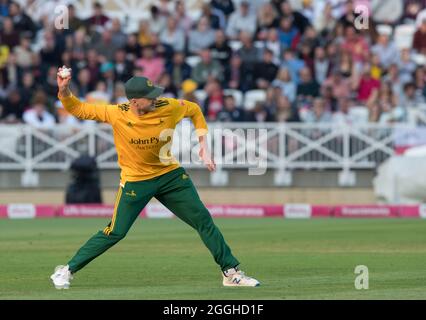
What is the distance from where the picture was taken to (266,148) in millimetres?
24109

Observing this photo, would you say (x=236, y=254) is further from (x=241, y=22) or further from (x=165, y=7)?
(x=165, y=7)

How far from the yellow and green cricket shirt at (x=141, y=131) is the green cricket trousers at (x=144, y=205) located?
0.11 m

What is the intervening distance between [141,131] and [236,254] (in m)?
3.86

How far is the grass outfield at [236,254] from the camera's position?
11.7 metres

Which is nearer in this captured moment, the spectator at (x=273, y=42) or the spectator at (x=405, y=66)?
the spectator at (x=405, y=66)

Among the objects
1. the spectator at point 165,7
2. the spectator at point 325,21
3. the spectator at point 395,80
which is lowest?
the spectator at point 395,80

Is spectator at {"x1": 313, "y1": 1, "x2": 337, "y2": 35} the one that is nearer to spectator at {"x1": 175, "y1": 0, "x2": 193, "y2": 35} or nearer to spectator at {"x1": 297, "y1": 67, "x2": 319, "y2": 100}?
spectator at {"x1": 297, "y1": 67, "x2": 319, "y2": 100}

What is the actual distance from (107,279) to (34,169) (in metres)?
11.8

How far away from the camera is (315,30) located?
26359 mm

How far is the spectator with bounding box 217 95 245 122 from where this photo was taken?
79.6ft

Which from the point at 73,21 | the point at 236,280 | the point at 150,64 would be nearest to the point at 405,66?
the point at 150,64

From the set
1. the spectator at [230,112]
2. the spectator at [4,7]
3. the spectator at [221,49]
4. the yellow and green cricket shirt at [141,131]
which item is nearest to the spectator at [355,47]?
the spectator at [221,49]

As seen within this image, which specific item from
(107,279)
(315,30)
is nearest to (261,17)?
(315,30)

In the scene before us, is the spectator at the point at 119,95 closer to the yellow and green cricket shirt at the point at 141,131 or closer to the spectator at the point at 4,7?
the spectator at the point at 4,7
